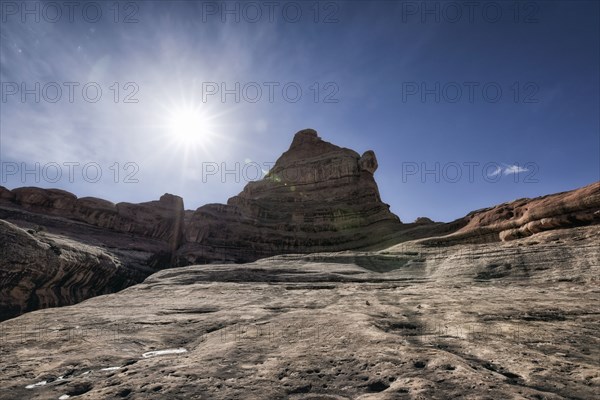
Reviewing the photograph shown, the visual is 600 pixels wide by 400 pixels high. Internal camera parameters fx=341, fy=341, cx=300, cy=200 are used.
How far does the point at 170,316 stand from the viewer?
9.02 metres

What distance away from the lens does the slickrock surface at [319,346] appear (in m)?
4.20

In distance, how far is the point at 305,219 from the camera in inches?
2183

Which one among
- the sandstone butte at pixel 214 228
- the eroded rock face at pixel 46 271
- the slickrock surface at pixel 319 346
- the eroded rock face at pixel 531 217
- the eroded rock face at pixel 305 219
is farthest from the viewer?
the eroded rock face at pixel 305 219

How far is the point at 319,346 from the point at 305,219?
163 ft

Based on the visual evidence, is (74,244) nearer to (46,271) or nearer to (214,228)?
(46,271)

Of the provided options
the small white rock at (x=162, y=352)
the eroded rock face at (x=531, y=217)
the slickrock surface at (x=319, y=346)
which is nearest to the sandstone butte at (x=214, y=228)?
the eroded rock face at (x=531, y=217)

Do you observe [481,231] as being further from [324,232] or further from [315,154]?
[315,154]

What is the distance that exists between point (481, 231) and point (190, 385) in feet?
104

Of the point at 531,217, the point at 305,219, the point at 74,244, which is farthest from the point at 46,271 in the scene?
the point at 531,217

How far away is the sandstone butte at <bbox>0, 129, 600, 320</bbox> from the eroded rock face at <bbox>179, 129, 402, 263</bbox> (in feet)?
0.54

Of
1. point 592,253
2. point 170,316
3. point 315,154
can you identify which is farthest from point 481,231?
point 315,154

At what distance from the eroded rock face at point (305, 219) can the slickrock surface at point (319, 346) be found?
34184 millimetres

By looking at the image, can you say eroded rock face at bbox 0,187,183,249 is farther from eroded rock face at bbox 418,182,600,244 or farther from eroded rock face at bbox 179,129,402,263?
eroded rock face at bbox 418,182,600,244

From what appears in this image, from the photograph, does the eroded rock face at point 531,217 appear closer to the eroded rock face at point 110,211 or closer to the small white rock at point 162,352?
the small white rock at point 162,352
